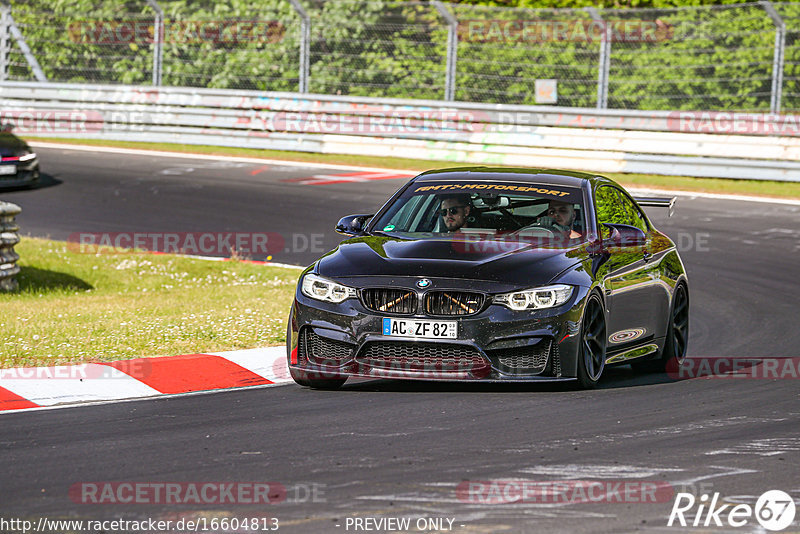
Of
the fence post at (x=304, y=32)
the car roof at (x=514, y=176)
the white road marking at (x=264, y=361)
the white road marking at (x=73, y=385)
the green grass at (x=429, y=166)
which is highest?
the fence post at (x=304, y=32)

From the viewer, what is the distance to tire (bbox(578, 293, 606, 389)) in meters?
8.52

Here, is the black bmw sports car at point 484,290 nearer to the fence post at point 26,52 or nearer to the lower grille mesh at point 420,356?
the lower grille mesh at point 420,356

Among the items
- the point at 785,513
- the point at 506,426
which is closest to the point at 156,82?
the point at 506,426

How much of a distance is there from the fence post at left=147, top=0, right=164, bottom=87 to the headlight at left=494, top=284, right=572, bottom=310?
19.3m

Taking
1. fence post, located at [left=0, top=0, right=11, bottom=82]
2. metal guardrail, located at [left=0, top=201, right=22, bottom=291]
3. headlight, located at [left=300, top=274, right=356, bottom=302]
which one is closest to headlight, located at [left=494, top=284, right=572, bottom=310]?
headlight, located at [left=300, top=274, right=356, bottom=302]

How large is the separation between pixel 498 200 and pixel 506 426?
2.52m

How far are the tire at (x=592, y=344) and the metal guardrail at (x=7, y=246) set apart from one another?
278 inches

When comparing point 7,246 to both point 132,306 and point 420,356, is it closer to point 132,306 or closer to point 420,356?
point 132,306

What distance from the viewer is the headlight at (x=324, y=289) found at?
8469 mm

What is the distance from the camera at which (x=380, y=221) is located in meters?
9.74

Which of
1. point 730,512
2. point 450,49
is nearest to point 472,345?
point 730,512

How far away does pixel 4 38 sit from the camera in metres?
27.7

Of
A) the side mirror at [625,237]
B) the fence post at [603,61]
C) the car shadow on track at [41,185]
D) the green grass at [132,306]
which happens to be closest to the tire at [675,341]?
the side mirror at [625,237]

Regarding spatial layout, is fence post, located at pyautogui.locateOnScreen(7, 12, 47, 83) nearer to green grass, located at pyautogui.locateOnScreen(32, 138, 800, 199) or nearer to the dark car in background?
green grass, located at pyautogui.locateOnScreen(32, 138, 800, 199)
